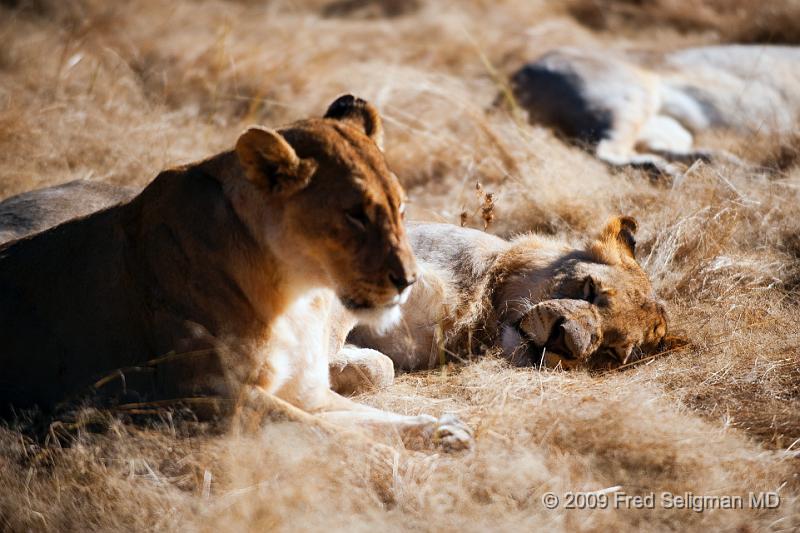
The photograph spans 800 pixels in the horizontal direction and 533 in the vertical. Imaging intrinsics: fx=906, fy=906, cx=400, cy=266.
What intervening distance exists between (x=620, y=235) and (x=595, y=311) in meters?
0.73

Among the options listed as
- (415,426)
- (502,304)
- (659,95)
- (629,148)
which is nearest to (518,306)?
(502,304)

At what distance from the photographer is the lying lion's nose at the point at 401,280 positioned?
10.0ft

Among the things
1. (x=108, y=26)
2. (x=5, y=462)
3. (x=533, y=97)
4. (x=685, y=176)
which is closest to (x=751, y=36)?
(x=533, y=97)

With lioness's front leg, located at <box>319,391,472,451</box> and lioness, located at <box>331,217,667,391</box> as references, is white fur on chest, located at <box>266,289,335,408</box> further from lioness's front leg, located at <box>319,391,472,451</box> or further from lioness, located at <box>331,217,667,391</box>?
lioness, located at <box>331,217,667,391</box>

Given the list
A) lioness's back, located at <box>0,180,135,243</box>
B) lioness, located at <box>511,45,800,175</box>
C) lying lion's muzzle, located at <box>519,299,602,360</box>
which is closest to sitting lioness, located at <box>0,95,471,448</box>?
lioness's back, located at <box>0,180,135,243</box>

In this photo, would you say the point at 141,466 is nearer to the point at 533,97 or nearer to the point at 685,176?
the point at 685,176

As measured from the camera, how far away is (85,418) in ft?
10.2

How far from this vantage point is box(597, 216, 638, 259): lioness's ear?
15.5 ft

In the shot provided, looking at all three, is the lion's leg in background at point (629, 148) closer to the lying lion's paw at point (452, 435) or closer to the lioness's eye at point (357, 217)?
the lying lion's paw at point (452, 435)

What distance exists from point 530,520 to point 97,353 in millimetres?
1672

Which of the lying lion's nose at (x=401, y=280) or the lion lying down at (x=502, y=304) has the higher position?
the lying lion's nose at (x=401, y=280)

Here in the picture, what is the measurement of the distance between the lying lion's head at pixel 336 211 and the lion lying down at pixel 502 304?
0.84 m

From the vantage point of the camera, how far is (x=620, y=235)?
477 cm

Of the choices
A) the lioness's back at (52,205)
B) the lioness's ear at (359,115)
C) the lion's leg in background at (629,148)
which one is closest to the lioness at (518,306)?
the lioness's ear at (359,115)
